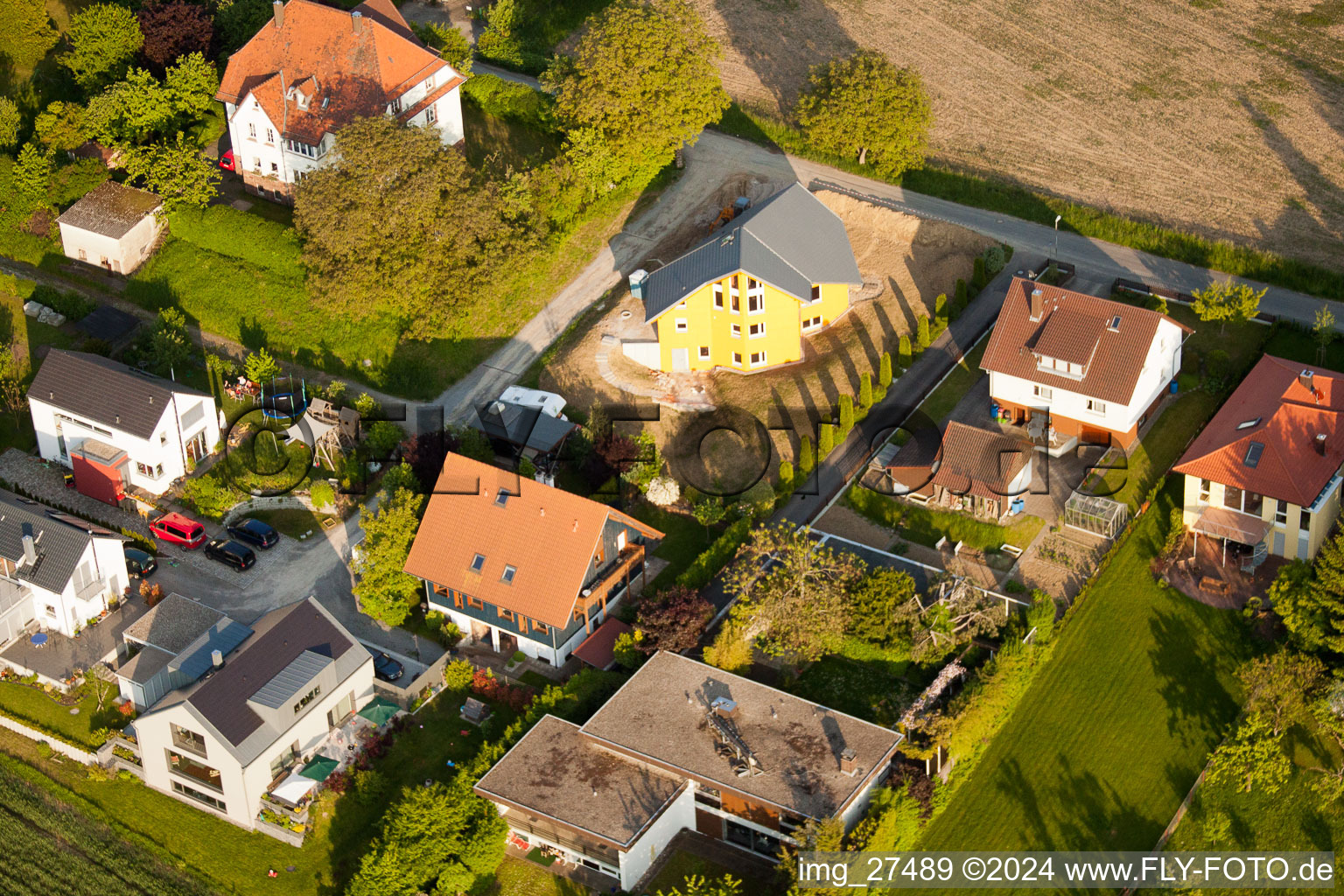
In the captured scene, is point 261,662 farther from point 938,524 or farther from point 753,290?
point 753,290

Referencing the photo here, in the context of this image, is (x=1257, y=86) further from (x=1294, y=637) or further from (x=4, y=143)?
(x=4, y=143)

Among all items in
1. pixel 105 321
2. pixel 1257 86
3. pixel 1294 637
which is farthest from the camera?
pixel 1257 86

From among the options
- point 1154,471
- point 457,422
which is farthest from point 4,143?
point 1154,471

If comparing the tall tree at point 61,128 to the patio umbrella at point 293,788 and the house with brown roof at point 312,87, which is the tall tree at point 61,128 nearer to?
the house with brown roof at point 312,87

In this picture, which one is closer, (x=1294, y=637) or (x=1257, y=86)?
(x=1294, y=637)

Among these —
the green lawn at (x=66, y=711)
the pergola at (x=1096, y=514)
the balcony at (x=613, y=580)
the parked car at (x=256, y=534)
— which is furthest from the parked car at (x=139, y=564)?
the pergola at (x=1096, y=514)

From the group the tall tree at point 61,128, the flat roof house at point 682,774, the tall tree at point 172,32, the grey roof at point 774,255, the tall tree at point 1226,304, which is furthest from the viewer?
the tall tree at point 172,32

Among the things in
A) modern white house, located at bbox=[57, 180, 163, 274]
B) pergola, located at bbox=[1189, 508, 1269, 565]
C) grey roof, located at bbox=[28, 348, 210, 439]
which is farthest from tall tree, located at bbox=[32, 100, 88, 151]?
pergola, located at bbox=[1189, 508, 1269, 565]
